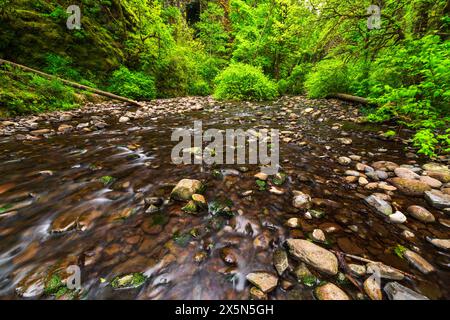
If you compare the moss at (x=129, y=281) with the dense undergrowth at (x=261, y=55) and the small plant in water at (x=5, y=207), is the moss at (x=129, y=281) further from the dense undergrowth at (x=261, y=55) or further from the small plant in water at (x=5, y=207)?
the dense undergrowth at (x=261, y=55)

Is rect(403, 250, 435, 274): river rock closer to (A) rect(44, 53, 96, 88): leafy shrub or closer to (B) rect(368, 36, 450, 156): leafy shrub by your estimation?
(B) rect(368, 36, 450, 156): leafy shrub

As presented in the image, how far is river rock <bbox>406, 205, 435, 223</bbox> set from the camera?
6.37ft

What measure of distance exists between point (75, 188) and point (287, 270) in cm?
242

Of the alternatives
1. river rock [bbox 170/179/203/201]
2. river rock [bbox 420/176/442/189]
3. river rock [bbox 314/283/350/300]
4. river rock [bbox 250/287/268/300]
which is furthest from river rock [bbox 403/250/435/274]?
river rock [bbox 170/179/203/201]

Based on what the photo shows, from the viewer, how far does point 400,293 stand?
1269 millimetres

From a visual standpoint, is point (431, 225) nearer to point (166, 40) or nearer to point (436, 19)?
point (436, 19)

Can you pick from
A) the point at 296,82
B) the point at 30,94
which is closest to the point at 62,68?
the point at 30,94

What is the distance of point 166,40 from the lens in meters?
11.9

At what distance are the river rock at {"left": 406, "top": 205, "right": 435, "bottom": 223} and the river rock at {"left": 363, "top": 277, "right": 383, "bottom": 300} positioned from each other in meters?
1.09

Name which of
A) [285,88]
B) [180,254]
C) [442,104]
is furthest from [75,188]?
[285,88]

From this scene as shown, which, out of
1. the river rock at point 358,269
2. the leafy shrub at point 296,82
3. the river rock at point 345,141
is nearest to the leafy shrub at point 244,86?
the leafy shrub at point 296,82

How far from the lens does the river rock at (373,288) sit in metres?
1.27

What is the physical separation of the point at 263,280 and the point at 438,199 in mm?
2245

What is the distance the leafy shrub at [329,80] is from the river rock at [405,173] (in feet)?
22.8
